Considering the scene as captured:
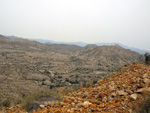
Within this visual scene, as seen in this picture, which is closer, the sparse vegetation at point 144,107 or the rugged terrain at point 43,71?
the sparse vegetation at point 144,107

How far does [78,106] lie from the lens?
4.23 metres

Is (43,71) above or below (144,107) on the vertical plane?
below

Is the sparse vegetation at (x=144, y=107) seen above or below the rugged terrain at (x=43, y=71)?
above

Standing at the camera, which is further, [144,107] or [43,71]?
[43,71]

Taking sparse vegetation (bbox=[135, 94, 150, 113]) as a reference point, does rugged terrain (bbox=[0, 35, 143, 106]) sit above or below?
below

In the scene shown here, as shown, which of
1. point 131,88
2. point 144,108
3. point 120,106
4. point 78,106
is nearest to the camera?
point 144,108

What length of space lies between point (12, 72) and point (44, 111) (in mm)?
26463

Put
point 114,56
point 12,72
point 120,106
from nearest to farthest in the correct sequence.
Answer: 1. point 120,106
2. point 12,72
3. point 114,56

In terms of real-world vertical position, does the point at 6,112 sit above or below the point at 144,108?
below

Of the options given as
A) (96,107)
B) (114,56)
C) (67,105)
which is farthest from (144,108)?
(114,56)

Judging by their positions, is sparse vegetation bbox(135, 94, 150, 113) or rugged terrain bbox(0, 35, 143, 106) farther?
rugged terrain bbox(0, 35, 143, 106)

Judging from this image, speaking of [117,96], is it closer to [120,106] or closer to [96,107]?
[120,106]


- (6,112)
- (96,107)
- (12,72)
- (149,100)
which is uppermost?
(149,100)

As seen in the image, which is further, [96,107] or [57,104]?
[57,104]
